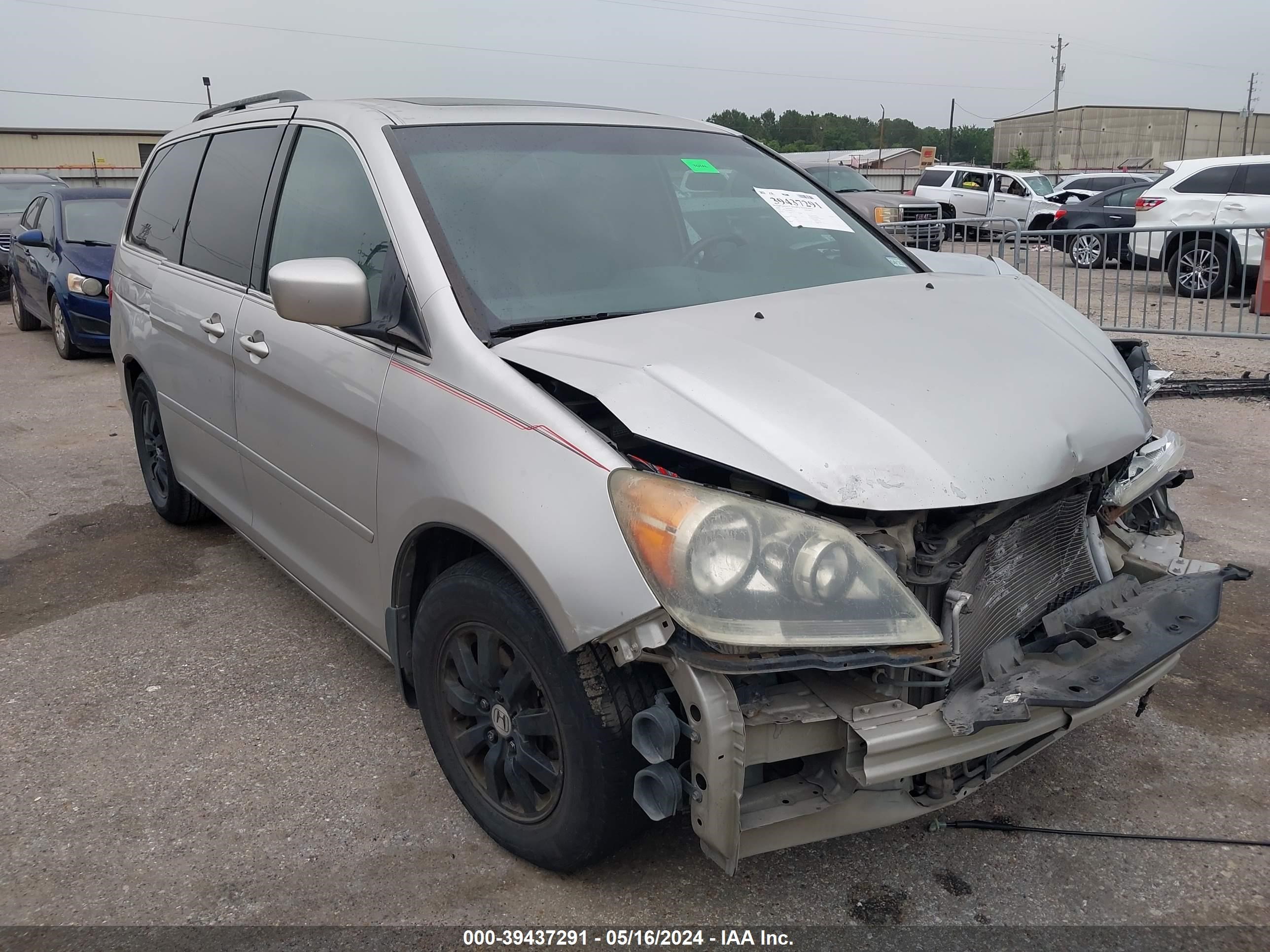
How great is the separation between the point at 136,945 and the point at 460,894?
72 cm

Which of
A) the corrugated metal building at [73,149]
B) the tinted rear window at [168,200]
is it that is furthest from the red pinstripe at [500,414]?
the corrugated metal building at [73,149]

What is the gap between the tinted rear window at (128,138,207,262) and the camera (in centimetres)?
426

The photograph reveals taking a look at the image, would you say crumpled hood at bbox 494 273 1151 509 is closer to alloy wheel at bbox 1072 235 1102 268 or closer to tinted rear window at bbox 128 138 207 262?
tinted rear window at bbox 128 138 207 262

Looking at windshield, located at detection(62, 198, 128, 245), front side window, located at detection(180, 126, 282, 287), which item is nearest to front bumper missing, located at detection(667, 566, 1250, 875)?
front side window, located at detection(180, 126, 282, 287)

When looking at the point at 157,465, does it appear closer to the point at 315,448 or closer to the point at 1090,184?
the point at 315,448

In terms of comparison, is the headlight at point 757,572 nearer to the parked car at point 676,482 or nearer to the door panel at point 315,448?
the parked car at point 676,482

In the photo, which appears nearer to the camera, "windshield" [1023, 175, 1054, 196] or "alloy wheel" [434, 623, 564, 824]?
"alloy wheel" [434, 623, 564, 824]

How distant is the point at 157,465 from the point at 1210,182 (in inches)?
519

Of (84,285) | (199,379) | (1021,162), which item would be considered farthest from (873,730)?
(1021,162)

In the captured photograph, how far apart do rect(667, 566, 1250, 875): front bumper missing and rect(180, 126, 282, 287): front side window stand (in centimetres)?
244

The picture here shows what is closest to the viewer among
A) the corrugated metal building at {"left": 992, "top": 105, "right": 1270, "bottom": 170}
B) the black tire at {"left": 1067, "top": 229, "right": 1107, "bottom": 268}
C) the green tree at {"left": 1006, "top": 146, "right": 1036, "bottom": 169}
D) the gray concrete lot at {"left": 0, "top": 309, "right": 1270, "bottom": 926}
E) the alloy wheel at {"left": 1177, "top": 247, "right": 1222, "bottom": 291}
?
the gray concrete lot at {"left": 0, "top": 309, "right": 1270, "bottom": 926}

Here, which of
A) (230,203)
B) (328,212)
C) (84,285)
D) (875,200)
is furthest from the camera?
(875,200)

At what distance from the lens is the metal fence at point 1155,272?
9.05m

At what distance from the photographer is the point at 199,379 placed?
3.84 metres
